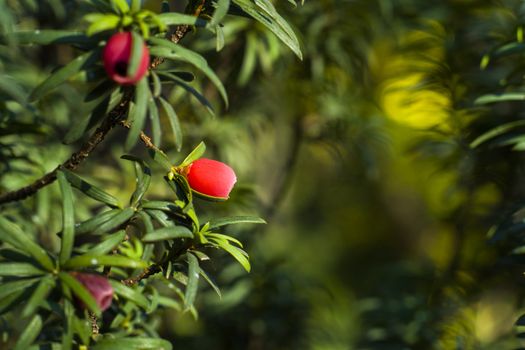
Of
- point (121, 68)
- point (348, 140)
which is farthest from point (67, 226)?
point (348, 140)

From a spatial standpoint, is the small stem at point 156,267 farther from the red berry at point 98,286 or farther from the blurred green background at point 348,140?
the blurred green background at point 348,140

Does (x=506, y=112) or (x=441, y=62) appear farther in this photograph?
(x=441, y=62)

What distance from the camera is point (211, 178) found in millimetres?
732

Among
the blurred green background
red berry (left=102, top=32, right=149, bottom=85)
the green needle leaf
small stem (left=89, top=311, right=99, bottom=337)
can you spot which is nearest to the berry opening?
red berry (left=102, top=32, right=149, bottom=85)

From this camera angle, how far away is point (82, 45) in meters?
0.65

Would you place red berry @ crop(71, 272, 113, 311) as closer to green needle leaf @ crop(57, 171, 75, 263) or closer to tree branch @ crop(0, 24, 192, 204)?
green needle leaf @ crop(57, 171, 75, 263)

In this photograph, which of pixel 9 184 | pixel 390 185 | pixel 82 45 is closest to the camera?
pixel 82 45

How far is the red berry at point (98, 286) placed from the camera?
63cm

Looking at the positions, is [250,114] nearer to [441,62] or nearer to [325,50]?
[325,50]

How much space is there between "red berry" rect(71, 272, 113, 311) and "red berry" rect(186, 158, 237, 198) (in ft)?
0.52

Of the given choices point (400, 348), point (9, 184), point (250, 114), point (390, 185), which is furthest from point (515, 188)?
point (390, 185)

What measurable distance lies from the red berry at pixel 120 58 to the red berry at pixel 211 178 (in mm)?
161

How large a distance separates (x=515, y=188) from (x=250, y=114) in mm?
712

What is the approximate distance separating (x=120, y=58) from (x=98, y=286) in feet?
0.76
